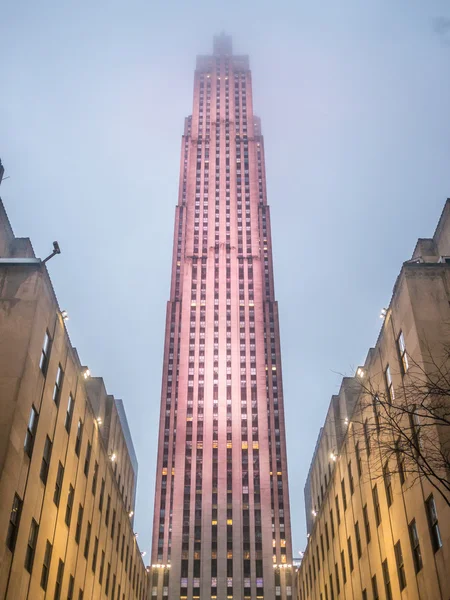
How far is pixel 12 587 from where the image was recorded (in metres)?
27.7

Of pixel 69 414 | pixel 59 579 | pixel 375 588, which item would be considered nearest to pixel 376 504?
pixel 375 588

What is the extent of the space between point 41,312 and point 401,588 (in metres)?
23.6

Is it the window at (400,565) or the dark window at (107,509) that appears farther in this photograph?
the dark window at (107,509)

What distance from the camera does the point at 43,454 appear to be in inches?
1273

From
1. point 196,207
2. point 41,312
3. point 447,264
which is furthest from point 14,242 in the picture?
point 196,207

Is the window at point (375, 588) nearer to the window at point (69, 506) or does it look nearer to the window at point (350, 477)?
the window at point (350, 477)

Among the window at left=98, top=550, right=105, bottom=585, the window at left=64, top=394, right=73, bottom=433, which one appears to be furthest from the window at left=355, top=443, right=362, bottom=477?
the window at left=98, top=550, right=105, bottom=585

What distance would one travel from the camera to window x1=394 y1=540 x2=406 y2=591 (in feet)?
105

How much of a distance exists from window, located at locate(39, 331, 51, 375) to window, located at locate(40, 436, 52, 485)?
149 inches

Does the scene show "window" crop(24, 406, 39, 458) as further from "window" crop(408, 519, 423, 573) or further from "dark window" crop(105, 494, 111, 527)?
"dark window" crop(105, 494, 111, 527)

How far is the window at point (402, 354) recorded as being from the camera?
3247cm

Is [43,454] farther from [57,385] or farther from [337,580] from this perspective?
[337,580]

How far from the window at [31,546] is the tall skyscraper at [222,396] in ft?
283

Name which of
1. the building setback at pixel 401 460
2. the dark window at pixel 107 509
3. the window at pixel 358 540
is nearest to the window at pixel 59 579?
the dark window at pixel 107 509
